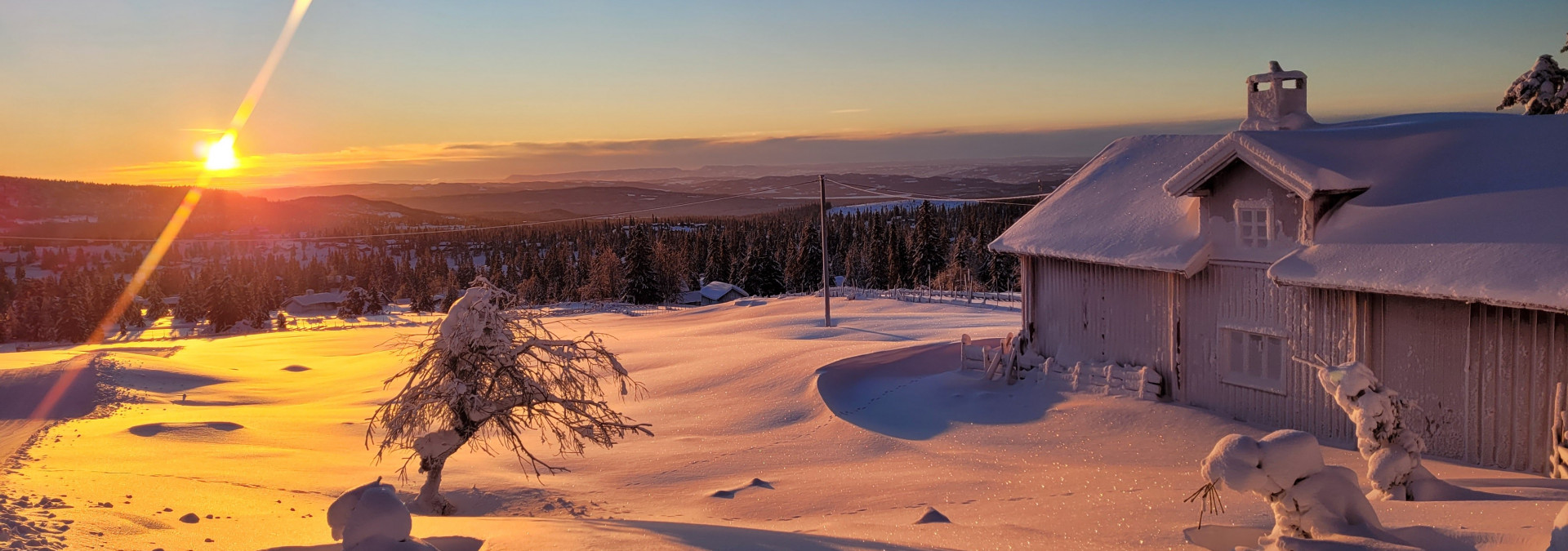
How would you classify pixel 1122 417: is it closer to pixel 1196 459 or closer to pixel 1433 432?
pixel 1196 459

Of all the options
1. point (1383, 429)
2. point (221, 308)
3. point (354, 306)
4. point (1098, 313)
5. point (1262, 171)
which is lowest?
point (354, 306)

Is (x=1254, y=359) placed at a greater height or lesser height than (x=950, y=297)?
greater

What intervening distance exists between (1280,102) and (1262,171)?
3520 millimetres

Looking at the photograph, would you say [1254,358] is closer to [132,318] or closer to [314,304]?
[132,318]

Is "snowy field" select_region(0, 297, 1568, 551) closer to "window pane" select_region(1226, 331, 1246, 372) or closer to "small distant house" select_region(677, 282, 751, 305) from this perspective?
"window pane" select_region(1226, 331, 1246, 372)

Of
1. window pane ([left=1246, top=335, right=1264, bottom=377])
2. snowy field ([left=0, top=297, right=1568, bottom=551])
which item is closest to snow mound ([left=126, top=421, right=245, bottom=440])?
snowy field ([left=0, top=297, right=1568, bottom=551])

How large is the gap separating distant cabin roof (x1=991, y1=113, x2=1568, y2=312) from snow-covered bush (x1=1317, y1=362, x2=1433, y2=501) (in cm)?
263

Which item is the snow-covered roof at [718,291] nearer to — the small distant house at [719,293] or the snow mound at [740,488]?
the small distant house at [719,293]

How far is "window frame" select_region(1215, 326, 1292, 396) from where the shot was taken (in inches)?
618

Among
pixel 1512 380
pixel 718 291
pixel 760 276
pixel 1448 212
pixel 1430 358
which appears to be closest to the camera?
pixel 1512 380

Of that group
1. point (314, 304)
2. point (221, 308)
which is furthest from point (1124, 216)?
point (314, 304)

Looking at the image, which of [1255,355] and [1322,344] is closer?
[1322,344]

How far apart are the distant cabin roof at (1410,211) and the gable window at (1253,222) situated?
674mm

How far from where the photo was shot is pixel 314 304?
122 metres
